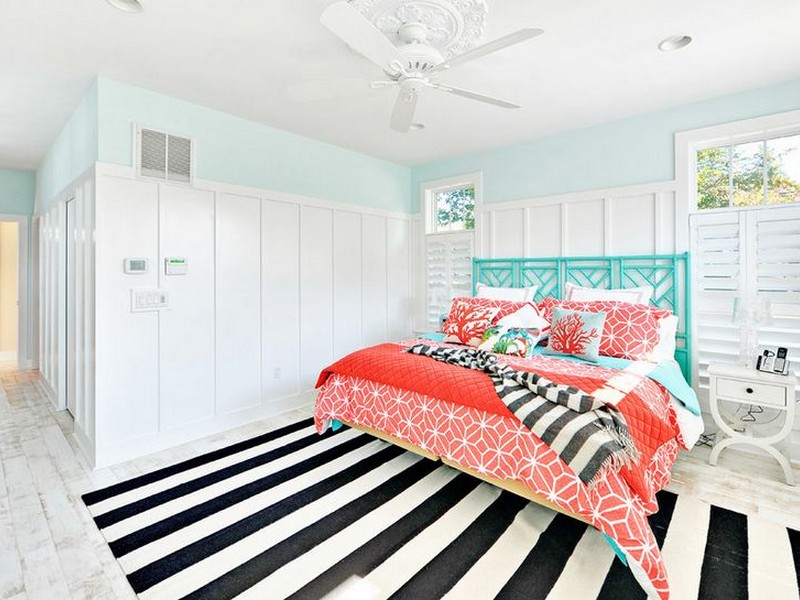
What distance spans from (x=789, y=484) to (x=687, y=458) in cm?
52

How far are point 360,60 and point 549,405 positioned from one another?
234 cm

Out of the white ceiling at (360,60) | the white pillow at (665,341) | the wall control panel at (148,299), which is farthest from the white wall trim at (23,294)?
the white pillow at (665,341)

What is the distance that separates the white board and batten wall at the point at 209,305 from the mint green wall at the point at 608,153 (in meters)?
1.49

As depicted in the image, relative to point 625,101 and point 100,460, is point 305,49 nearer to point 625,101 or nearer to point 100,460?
point 625,101

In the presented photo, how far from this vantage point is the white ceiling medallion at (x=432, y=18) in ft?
6.14

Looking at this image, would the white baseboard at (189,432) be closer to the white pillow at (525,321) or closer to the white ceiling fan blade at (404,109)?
the white pillow at (525,321)

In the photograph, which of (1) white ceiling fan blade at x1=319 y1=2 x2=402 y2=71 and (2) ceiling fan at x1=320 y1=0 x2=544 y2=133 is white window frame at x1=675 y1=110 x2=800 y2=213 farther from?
(1) white ceiling fan blade at x1=319 y1=2 x2=402 y2=71

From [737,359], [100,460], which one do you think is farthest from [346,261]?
[737,359]

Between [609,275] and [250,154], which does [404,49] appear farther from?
[609,275]

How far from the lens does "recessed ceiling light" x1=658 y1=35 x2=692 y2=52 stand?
2.39 metres

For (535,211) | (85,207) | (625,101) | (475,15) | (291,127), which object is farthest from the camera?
(535,211)

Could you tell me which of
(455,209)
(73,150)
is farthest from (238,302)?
(455,209)

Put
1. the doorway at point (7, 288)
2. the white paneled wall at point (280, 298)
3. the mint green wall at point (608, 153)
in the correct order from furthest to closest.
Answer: the doorway at point (7, 288) → the white paneled wall at point (280, 298) → the mint green wall at point (608, 153)

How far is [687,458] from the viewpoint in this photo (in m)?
2.86
